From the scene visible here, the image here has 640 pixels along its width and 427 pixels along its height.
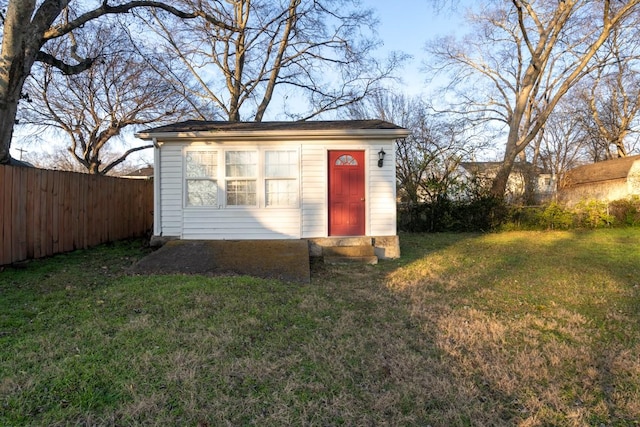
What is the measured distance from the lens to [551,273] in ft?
20.9

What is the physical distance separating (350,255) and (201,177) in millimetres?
3685

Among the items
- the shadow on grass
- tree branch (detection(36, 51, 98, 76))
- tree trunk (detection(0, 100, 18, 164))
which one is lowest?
the shadow on grass

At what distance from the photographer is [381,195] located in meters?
8.22

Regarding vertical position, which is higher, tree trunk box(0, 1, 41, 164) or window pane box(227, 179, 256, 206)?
tree trunk box(0, 1, 41, 164)

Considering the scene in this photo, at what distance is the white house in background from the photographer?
8047 mm

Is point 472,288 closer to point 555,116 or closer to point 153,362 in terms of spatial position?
point 153,362

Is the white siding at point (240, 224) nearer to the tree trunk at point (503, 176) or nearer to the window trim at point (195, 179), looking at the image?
the window trim at point (195, 179)

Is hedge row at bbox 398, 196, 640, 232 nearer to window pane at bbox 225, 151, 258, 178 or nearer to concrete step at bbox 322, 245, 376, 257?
concrete step at bbox 322, 245, 376, 257

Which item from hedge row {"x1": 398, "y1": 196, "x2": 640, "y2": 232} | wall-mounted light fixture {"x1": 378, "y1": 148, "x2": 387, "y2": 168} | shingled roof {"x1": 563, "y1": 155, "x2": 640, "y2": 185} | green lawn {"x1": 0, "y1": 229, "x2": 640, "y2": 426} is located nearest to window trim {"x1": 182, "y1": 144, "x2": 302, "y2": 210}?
wall-mounted light fixture {"x1": 378, "y1": 148, "x2": 387, "y2": 168}

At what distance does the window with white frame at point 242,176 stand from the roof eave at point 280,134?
1.34 feet

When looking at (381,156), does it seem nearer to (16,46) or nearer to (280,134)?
(280,134)

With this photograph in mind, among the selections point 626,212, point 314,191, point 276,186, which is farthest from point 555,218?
point 276,186

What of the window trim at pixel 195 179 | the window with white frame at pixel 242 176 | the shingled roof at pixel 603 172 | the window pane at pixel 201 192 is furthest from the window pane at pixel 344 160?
the shingled roof at pixel 603 172

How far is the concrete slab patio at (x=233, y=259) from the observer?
242 inches
